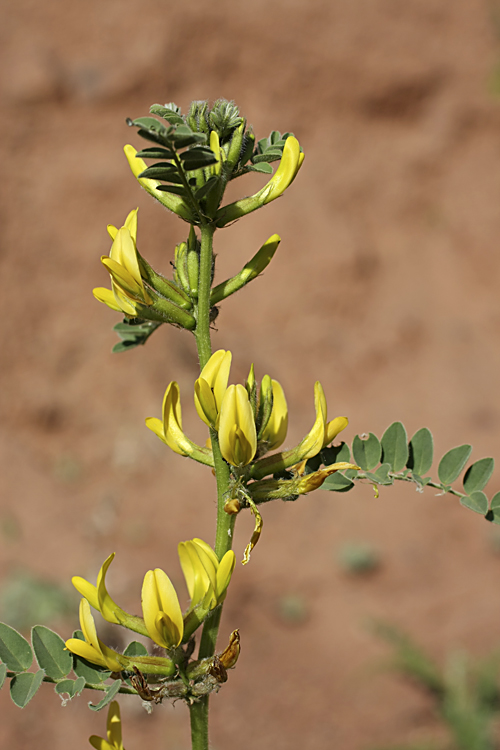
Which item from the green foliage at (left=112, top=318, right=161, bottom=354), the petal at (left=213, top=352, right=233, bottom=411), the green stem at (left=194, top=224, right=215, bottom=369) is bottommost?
the petal at (left=213, top=352, right=233, bottom=411)

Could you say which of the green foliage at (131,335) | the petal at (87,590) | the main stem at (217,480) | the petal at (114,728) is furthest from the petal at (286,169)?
the petal at (114,728)

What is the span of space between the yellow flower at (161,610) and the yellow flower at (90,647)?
3.0 inches

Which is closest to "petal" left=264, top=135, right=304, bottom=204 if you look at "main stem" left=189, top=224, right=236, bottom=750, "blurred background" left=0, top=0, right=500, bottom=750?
"main stem" left=189, top=224, right=236, bottom=750

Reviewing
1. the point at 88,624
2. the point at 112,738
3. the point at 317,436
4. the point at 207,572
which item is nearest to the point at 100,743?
the point at 112,738

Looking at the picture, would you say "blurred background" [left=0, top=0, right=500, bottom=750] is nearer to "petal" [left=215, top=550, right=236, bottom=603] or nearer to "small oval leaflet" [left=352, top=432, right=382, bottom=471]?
"small oval leaflet" [left=352, top=432, right=382, bottom=471]

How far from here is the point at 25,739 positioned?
3.71 m

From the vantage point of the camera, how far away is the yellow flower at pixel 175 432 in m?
1.09

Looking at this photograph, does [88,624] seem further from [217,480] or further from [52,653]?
[217,480]

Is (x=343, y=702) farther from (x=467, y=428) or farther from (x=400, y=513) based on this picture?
(x=467, y=428)

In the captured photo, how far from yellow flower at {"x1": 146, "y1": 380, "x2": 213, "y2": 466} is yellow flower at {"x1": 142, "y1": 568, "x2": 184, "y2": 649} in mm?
209

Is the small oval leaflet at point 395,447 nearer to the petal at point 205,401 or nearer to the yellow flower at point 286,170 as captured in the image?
the petal at point 205,401

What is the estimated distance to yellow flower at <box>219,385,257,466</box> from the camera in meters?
0.97

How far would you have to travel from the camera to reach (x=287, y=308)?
746 cm

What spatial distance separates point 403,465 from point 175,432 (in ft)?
1.56
